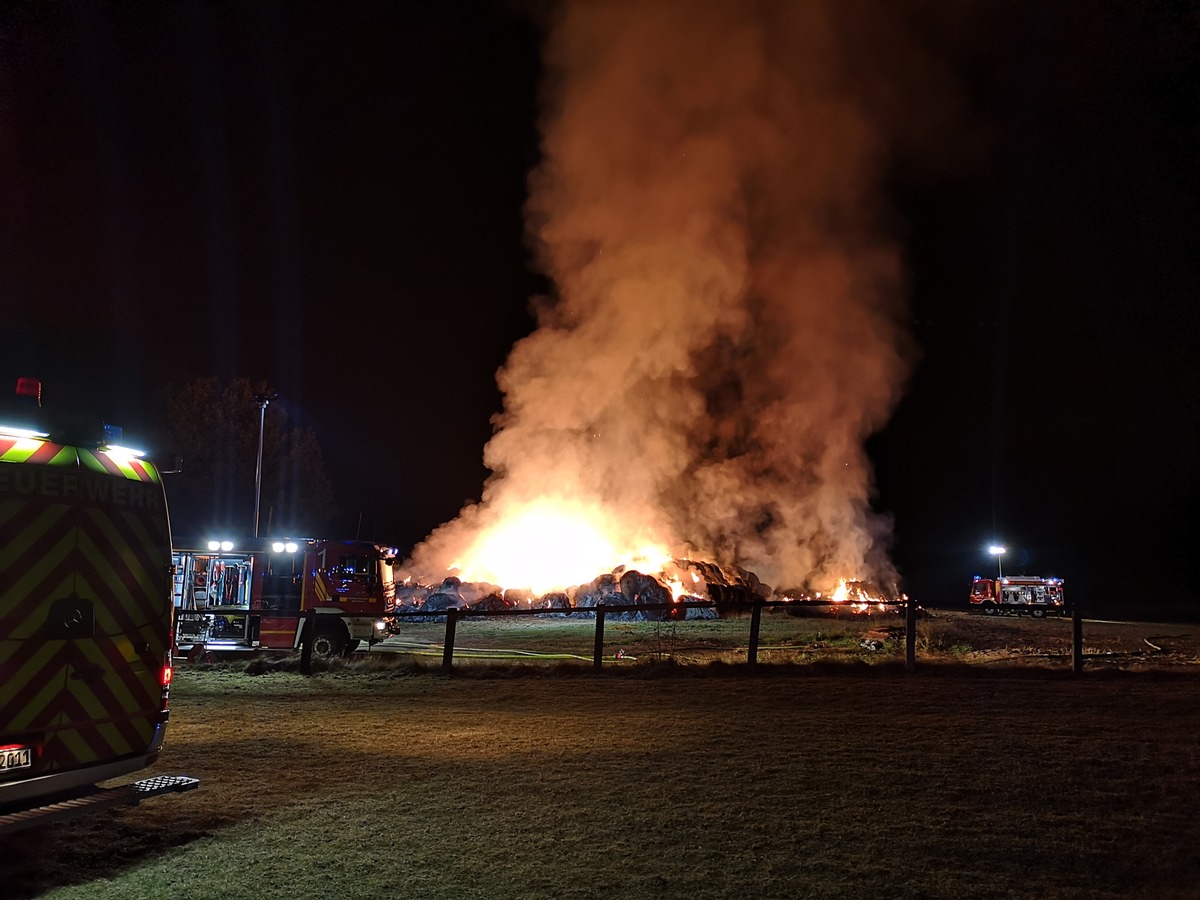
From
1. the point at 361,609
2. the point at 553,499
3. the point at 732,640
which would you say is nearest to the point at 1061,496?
the point at 553,499

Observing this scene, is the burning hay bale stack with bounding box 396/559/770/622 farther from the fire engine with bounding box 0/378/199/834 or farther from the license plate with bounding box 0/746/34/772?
the license plate with bounding box 0/746/34/772

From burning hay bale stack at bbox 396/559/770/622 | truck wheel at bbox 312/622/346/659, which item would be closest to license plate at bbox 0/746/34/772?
truck wheel at bbox 312/622/346/659

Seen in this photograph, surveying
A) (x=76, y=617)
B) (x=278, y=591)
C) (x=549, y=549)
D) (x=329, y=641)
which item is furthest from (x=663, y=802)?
(x=549, y=549)

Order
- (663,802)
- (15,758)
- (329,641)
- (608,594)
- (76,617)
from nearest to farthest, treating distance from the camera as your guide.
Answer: (15,758) → (76,617) → (663,802) → (329,641) → (608,594)

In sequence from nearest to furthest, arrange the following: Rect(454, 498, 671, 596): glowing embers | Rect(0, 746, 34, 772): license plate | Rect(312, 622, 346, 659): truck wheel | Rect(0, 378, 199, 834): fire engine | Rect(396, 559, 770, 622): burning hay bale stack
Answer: Rect(0, 746, 34, 772): license plate
Rect(0, 378, 199, 834): fire engine
Rect(312, 622, 346, 659): truck wheel
Rect(396, 559, 770, 622): burning hay bale stack
Rect(454, 498, 671, 596): glowing embers

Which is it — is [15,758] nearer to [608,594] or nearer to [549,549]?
[608,594]

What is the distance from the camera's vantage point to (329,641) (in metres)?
18.1

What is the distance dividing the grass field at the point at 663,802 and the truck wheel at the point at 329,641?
6290 millimetres

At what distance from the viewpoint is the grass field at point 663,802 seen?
4918mm

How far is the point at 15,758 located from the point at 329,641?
13.6 m

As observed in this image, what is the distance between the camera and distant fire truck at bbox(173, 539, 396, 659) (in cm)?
1811

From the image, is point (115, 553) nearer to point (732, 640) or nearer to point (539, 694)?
point (539, 694)

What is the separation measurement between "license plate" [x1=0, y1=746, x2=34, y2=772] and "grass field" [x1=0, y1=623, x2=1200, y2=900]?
2.11 feet

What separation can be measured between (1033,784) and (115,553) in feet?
21.9
